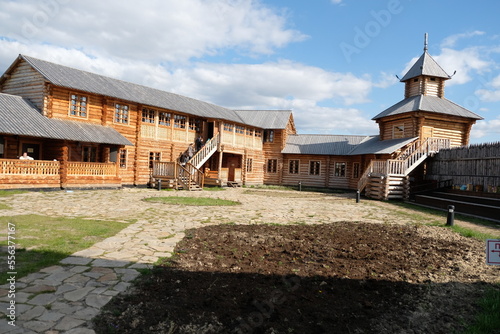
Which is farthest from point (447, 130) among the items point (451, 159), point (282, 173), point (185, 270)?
point (185, 270)

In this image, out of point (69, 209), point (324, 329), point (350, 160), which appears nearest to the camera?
point (324, 329)

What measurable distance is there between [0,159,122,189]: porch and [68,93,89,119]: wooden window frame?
332 cm

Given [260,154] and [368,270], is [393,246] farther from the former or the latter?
[260,154]

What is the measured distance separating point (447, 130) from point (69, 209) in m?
26.8

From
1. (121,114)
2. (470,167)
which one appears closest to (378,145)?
(470,167)

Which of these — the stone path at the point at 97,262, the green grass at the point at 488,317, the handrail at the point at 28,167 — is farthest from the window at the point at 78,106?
the green grass at the point at 488,317

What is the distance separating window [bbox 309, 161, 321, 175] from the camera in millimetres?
32938

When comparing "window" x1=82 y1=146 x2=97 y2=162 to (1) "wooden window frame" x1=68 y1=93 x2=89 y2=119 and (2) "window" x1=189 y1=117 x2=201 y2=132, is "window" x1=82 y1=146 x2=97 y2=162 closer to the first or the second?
(1) "wooden window frame" x1=68 y1=93 x2=89 y2=119

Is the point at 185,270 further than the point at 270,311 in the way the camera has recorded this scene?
Yes

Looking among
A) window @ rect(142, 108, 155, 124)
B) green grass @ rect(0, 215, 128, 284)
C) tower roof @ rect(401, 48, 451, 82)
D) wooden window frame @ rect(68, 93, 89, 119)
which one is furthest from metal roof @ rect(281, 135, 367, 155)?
green grass @ rect(0, 215, 128, 284)

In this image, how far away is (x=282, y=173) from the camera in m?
33.8

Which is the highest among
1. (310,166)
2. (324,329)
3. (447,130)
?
(447,130)

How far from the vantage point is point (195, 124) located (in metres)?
27.5

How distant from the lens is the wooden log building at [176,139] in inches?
730
